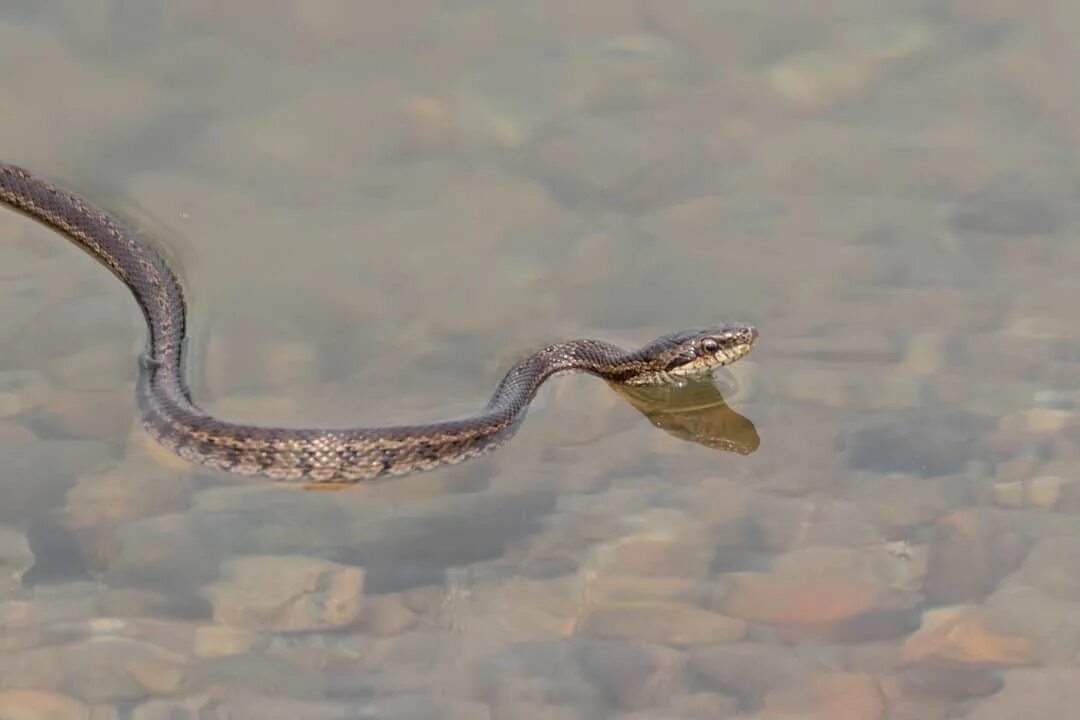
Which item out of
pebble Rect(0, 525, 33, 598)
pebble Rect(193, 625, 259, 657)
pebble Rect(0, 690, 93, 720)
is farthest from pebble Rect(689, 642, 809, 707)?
pebble Rect(0, 525, 33, 598)

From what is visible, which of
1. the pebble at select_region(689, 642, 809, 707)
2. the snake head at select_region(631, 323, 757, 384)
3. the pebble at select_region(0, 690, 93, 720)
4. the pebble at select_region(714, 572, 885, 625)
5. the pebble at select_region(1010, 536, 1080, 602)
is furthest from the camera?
the snake head at select_region(631, 323, 757, 384)

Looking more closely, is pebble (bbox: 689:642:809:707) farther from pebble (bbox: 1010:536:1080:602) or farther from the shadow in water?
the shadow in water

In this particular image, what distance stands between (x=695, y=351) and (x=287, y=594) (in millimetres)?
4489

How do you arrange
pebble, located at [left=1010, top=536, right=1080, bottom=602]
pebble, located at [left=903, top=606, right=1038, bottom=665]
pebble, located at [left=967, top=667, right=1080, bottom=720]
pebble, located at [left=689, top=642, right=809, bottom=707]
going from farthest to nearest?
1. pebble, located at [left=1010, top=536, right=1080, bottom=602]
2. pebble, located at [left=903, top=606, right=1038, bottom=665]
3. pebble, located at [left=689, top=642, right=809, bottom=707]
4. pebble, located at [left=967, top=667, right=1080, bottom=720]

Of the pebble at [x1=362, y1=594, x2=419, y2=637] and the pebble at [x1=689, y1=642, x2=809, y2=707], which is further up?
the pebble at [x1=362, y1=594, x2=419, y2=637]

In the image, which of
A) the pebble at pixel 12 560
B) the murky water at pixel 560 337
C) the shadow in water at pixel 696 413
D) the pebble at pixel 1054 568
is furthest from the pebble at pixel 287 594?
the pebble at pixel 1054 568

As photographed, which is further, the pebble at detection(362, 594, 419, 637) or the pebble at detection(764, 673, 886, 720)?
the pebble at detection(362, 594, 419, 637)

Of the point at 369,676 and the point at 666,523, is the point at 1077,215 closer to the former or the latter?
the point at 666,523

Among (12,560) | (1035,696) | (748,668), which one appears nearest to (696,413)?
(748,668)

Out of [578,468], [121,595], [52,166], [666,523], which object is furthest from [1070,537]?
[52,166]

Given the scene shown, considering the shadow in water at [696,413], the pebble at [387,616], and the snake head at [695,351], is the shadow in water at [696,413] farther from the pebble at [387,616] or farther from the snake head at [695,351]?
the pebble at [387,616]

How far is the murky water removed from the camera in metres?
8.86

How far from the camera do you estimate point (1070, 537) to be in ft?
32.7

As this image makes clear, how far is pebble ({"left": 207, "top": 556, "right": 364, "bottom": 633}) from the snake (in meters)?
1.22
